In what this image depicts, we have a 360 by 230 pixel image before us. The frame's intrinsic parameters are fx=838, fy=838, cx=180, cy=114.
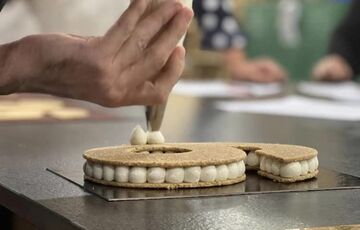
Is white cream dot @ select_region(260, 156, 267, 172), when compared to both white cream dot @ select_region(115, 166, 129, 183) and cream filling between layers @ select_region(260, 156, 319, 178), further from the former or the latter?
white cream dot @ select_region(115, 166, 129, 183)

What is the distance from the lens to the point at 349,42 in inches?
173

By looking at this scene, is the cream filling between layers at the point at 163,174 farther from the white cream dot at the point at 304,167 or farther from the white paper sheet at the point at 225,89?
the white paper sheet at the point at 225,89

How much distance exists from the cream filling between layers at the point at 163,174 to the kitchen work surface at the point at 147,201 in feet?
0.14

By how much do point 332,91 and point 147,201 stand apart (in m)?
1.96

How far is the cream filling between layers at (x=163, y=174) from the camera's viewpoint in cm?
95

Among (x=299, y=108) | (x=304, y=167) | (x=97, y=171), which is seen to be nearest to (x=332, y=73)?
(x=299, y=108)

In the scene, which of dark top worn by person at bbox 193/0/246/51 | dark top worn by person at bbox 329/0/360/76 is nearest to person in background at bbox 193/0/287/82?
dark top worn by person at bbox 193/0/246/51

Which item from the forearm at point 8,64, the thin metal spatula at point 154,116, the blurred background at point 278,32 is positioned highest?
the forearm at point 8,64

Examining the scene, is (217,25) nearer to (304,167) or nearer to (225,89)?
(225,89)

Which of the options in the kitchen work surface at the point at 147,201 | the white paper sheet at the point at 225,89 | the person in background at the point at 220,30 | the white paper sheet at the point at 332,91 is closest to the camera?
the kitchen work surface at the point at 147,201

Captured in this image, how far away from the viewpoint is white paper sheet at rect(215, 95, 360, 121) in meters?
2.08

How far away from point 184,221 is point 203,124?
949 mm

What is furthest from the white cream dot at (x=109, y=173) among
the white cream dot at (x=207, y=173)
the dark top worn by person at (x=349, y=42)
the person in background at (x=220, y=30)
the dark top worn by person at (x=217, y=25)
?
the dark top worn by person at (x=349, y=42)

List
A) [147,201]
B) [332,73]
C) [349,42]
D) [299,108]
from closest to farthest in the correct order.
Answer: [147,201] < [299,108] < [332,73] < [349,42]
